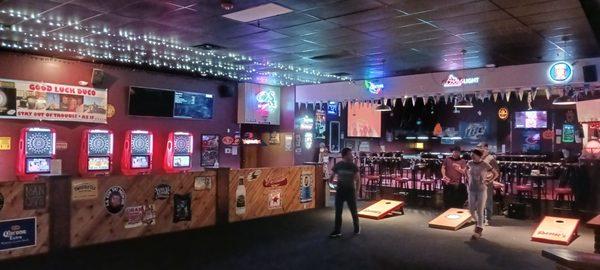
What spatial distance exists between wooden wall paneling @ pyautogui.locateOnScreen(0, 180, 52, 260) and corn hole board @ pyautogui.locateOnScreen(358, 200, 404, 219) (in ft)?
21.2

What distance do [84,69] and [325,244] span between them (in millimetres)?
7077

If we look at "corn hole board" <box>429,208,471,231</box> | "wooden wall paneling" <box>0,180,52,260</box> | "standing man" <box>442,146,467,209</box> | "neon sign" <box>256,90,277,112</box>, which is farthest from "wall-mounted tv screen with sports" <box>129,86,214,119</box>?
"corn hole board" <box>429,208,471,231</box>

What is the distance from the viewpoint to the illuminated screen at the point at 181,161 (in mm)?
12570

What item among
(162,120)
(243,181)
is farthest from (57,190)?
(162,120)

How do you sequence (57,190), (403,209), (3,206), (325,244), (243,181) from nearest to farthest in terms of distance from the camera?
(3,206) < (57,190) < (325,244) < (243,181) < (403,209)

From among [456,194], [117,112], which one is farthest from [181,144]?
[456,194]

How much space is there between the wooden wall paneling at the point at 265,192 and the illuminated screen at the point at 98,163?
10.1ft

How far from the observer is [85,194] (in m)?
7.99

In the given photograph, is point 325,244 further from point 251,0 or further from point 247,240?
point 251,0

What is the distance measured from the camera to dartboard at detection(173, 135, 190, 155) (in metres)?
12.6

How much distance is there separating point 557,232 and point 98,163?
9.54 m

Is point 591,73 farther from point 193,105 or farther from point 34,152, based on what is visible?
point 34,152

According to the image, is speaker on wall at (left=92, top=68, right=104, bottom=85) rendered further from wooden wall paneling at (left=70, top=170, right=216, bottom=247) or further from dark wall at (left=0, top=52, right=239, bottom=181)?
wooden wall paneling at (left=70, top=170, right=216, bottom=247)

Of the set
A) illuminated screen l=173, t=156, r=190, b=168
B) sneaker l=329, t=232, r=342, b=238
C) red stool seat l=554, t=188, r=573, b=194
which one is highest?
illuminated screen l=173, t=156, r=190, b=168
